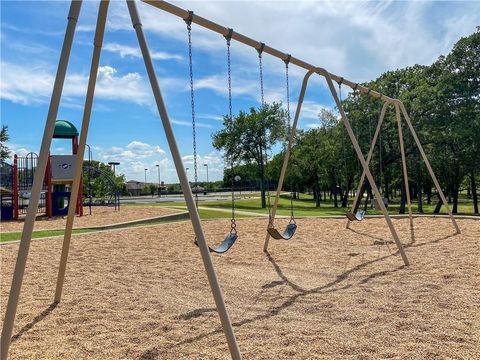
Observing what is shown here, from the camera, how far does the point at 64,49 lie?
3.49 meters

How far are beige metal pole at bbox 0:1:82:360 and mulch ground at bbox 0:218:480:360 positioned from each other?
1.64ft

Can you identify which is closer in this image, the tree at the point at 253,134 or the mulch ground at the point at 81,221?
the mulch ground at the point at 81,221

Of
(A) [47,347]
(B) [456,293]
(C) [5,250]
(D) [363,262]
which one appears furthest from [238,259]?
(C) [5,250]

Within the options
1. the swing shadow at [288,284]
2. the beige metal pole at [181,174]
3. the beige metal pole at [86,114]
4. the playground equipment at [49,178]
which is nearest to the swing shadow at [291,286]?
the swing shadow at [288,284]

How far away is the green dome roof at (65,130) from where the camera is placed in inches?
699

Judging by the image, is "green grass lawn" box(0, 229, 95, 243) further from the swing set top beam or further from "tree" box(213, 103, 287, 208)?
"tree" box(213, 103, 287, 208)

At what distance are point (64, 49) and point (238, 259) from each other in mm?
5089

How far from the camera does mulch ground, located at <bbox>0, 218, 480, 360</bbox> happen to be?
347cm

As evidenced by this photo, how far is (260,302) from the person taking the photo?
4.86m

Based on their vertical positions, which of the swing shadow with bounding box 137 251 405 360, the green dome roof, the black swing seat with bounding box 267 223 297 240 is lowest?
the swing shadow with bounding box 137 251 405 360

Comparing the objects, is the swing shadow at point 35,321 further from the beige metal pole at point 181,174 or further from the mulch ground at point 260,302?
the beige metal pole at point 181,174

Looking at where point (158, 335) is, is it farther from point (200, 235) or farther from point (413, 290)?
point (413, 290)

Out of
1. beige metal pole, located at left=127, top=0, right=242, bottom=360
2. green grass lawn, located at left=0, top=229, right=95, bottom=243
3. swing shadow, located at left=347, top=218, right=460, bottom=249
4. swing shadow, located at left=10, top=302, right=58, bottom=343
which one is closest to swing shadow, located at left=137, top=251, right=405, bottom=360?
beige metal pole, located at left=127, top=0, right=242, bottom=360

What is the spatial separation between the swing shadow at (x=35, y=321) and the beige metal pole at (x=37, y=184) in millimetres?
847
